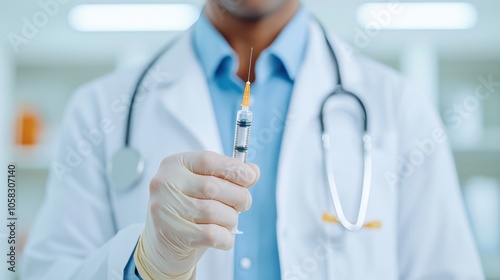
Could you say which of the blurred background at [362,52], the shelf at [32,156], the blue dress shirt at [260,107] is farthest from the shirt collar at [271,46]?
the shelf at [32,156]

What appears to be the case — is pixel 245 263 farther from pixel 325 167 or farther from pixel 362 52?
pixel 362 52

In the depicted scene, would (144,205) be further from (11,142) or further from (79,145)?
(11,142)

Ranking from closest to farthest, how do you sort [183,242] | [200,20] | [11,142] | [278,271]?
1. [183,242]
2. [278,271]
3. [200,20]
4. [11,142]

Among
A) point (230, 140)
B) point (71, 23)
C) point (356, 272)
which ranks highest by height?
point (71, 23)

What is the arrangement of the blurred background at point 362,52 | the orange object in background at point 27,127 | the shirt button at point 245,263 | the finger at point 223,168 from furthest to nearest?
the orange object in background at point 27,127 → the blurred background at point 362,52 → the shirt button at point 245,263 → the finger at point 223,168

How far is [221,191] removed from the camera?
0.53 meters

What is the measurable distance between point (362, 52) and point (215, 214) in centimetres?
140

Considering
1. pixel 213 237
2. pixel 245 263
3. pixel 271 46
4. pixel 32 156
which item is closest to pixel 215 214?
pixel 213 237

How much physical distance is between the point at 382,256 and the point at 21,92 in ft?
5.18

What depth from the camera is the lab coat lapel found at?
2.28 feet

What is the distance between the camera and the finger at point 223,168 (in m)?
0.52

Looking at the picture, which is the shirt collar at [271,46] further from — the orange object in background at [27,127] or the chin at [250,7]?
the orange object in background at [27,127]

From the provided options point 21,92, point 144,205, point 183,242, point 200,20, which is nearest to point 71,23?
point 21,92

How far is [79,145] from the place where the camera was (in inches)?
28.8
